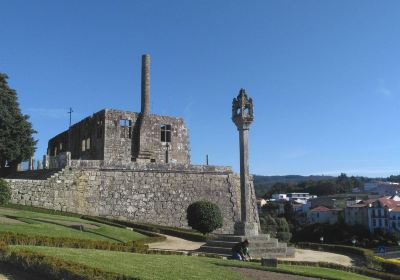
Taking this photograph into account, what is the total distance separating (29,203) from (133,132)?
16.3 m

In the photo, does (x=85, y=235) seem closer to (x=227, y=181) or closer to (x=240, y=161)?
(x=240, y=161)

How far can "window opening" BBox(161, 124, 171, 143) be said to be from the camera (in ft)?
151

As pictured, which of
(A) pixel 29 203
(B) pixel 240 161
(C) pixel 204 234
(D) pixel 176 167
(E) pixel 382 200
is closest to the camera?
(B) pixel 240 161

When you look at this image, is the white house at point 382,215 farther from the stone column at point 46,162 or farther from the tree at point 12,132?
the stone column at point 46,162

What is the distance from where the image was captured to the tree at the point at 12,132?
4044cm

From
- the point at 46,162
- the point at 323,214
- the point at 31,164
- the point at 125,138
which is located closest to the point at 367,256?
the point at 46,162

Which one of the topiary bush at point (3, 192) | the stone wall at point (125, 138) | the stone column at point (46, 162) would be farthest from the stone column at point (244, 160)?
the stone wall at point (125, 138)

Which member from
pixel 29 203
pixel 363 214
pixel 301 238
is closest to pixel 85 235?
pixel 29 203

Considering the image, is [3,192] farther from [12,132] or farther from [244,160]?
[12,132]

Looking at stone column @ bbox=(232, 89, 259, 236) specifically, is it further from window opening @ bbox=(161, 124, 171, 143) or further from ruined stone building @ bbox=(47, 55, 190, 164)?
window opening @ bbox=(161, 124, 171, 143)

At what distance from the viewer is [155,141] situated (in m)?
45.1

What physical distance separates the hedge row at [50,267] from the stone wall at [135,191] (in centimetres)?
1903

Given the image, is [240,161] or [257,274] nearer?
[257,274]

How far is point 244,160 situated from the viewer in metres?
Answer: 21.9
